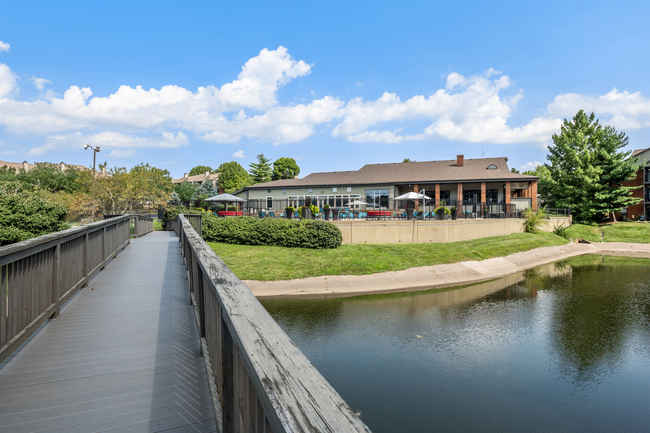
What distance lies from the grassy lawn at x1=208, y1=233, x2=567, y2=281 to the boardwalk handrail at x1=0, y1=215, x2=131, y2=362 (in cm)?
1101

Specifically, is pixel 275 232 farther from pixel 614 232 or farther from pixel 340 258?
pixel 614 232

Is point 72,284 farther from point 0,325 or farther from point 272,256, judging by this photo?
point 272,256

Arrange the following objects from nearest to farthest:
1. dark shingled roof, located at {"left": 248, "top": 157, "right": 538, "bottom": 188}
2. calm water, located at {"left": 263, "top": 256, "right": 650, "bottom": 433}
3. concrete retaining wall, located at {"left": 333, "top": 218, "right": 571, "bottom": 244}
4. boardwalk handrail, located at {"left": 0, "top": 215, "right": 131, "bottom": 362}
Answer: boardwalk handrail, located at {"left": 0, "top": 215, "right": 131, "bottom": 362} < calm water, located at {"left": 263, "top": 256, "right": 650, "bottom": 433} < concrete retaining wall, located at {"left": 333, "top": 218, "right": 571, "bottom": 244} < dark shingled roof, located at {"left": 248, "top": 157, "right": 538, "bottom": 188}

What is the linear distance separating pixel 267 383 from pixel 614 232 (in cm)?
4703

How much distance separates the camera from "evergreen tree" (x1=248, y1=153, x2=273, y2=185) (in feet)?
241

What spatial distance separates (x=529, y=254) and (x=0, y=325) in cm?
3067

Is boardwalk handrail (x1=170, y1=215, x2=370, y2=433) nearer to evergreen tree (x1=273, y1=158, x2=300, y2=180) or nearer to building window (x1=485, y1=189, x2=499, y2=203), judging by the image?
building window (x1=485, y1=189, x2=499, y2=203)

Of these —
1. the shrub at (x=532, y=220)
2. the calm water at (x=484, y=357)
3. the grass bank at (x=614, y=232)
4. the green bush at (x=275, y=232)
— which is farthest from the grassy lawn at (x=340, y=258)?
the grass bank at (x=614, y=232)

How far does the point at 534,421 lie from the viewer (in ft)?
Result: 24.5

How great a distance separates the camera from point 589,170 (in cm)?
3862

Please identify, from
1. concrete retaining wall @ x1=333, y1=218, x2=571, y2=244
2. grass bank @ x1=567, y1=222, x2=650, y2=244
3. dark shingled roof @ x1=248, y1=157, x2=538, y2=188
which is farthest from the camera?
grass bank @ x1=567, y1=222, x2=650, y2=244

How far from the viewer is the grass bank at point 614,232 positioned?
117 ft

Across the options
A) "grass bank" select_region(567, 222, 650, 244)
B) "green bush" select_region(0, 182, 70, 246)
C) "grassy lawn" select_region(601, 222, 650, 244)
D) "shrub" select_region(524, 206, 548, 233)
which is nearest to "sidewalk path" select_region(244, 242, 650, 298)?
"shrub" select_region(524, 206, 548, 233)

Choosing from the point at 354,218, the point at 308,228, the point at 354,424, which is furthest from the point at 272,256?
the point at 354,424
